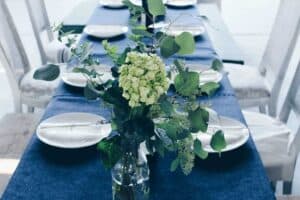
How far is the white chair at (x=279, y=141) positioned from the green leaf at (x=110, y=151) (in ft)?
2.74

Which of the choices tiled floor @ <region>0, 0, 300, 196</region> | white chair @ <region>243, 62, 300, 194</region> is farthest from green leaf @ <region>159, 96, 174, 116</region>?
tiled floor @ <region>0, 0, 300, 196</region>

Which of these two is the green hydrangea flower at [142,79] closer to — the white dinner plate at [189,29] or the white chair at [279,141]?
the white chair at [279,141]

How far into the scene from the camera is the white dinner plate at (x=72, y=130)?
1.08 meters

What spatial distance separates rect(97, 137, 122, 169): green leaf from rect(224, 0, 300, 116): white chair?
52.7 inches

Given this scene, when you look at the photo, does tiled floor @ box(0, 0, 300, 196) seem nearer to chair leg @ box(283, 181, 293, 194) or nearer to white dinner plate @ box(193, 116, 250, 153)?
chair leg @ box(283, 181, 293, 194)

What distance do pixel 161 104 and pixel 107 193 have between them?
0.28 metres

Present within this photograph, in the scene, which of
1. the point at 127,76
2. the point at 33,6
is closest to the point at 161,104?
the point at 127,76

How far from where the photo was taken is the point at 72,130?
1122 millimetres

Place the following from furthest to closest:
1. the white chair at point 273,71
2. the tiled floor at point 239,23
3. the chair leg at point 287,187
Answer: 1. the tiled floor at point 239,23
2. the white chair at point 273,71
3. the chair leg at point 287,187

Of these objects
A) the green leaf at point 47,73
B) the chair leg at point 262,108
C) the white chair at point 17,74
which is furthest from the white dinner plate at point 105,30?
the green leaf at point 47,73

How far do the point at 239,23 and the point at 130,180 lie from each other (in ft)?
13.2

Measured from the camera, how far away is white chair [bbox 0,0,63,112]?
2.05 metres

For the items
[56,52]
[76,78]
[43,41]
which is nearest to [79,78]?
[76,78]

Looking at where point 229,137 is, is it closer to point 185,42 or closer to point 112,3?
A: point 185,42
